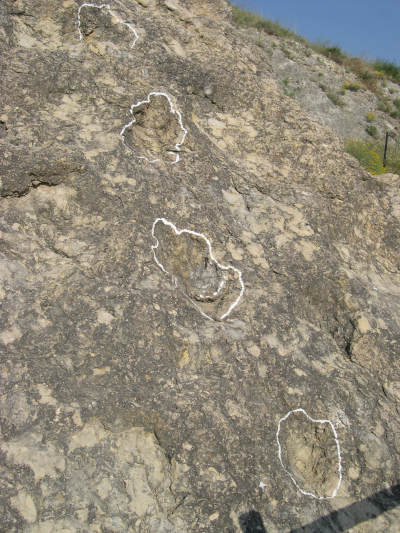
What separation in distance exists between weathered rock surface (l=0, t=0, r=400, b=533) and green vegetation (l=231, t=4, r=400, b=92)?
1179 centimetres

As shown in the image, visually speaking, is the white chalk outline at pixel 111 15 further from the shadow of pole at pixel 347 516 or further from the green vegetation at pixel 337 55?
the green vegetation at pixel 337 55

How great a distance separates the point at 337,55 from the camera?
14672 mm

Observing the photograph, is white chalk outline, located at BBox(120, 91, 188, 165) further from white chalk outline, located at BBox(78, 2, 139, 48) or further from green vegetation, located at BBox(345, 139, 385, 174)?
green vegetation, located at BBox(345, 139, 385, 174)

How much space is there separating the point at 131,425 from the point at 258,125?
93.6 inches

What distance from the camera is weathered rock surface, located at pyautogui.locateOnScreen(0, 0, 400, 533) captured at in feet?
6.43

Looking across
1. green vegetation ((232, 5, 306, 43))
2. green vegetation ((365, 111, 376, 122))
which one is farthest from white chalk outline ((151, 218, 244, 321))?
green vegetation ((232, 5, 306, 43))

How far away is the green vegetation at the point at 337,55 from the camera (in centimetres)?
1402

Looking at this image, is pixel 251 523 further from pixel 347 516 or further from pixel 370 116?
pixel 370 116

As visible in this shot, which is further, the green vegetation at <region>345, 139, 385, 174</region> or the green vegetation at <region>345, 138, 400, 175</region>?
the green vegetation at <region>345, 138, 400, 175</region>

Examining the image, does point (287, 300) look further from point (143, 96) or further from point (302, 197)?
point (143, 96)

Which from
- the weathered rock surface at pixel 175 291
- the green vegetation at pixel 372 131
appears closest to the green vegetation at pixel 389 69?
the green vegetation at pixel 372 131

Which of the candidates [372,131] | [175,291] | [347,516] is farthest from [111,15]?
[372,131]

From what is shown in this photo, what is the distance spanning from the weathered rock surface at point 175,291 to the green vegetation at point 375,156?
16.6 ft

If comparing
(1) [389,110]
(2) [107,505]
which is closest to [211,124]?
(2) [107,505]
